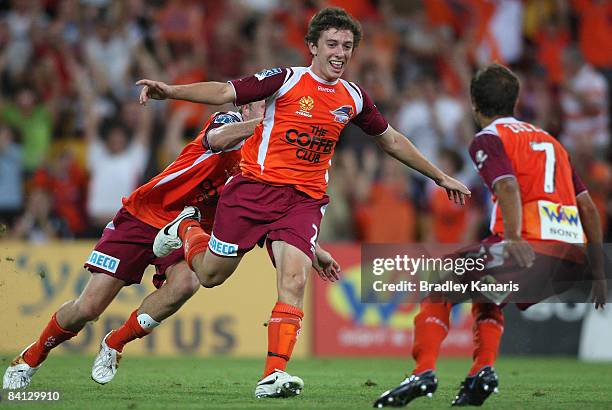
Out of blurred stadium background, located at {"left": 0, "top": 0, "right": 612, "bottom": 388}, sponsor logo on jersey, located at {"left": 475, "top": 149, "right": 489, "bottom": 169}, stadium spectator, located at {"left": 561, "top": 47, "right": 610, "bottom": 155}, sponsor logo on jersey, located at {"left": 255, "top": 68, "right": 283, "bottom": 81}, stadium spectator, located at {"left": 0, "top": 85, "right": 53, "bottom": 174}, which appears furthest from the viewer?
stadium spectator, located at {"left": 561, "top": 47, "right": 610, "bottom": 155}

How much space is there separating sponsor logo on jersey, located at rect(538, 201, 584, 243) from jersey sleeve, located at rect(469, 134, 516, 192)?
40 cm

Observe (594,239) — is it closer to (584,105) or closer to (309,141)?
(309,141)

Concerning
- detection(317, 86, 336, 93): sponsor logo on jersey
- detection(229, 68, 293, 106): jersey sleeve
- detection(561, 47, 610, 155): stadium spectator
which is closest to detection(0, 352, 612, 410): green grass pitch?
detection(229, 68, 293, 106): jersey sleeve

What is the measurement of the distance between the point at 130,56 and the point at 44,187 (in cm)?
241

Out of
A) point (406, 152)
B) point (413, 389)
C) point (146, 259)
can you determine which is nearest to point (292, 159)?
point (406, 152)

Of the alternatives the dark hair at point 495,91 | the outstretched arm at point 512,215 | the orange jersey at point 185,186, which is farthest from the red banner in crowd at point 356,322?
the outstretched arm at point 512,215

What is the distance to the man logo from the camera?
7.58 meters

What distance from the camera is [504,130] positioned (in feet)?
A: 22.8

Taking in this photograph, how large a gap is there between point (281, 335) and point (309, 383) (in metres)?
2.03

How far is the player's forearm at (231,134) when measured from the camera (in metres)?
7.76

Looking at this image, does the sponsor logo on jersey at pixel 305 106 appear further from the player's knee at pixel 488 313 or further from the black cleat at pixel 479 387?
the black cleat at pixel 479 387

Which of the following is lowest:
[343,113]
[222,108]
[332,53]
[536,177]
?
[536,177]

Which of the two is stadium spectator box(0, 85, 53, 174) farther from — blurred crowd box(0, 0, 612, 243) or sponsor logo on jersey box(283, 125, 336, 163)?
sponsor logo on jersey box(283, 125, 336, 163)

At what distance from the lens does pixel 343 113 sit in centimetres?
770
